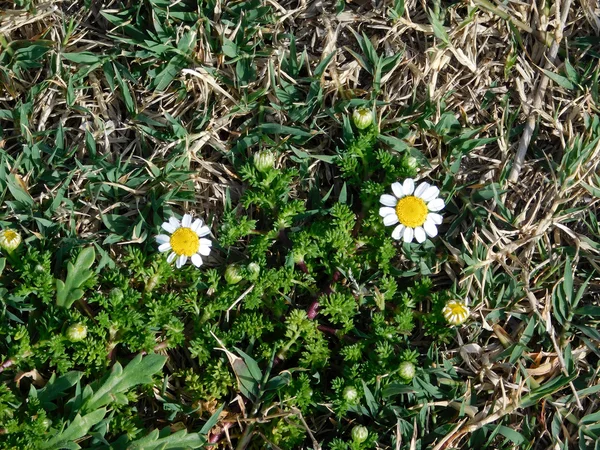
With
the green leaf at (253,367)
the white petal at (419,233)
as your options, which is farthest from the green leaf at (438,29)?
the green leaf at (253,367)

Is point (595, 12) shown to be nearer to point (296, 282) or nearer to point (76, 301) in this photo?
point (296, 282)

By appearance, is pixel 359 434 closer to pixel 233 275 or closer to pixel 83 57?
pixel 233 275

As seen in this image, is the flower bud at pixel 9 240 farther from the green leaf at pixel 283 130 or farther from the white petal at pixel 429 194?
the white petal at pixel 429 194

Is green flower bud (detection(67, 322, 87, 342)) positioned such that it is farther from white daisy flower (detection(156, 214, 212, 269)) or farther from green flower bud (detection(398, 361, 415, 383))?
Result: green flower bud (detection(398, 361, 415, 383))

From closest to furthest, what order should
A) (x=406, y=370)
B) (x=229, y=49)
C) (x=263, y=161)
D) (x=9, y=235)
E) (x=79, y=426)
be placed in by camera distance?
(x=79, y=426) < (x=406, y=370) < (x=9, y=235) < (x=263, y=161) < (x=229, y=49)

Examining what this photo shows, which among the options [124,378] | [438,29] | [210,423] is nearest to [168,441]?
[210,423]

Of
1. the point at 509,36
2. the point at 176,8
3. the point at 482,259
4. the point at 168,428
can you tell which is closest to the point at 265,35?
the point at 176,8

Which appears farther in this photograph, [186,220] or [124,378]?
[186,220]
